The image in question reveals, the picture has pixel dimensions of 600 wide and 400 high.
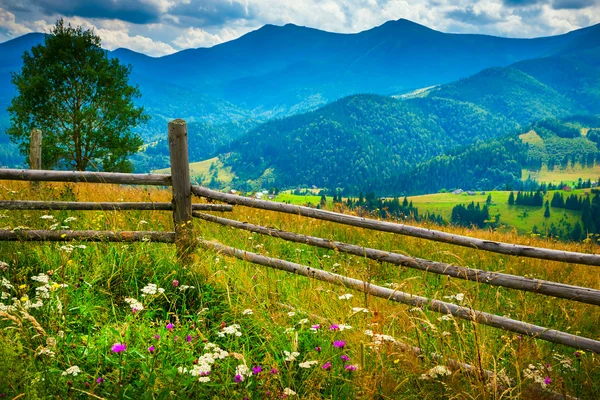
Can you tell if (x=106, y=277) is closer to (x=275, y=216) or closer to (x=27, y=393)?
(x=27, y=393)

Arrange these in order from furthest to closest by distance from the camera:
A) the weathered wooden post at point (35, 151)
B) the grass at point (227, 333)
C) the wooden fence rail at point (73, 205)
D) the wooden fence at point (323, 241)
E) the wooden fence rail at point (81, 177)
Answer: the weathered wooden post at point (35, 151), the wooden fence rail at point (81, 177), the wooden fence rail at point (73, 205), the wooden fence at point (323, 241), the grass at point (227, 333)

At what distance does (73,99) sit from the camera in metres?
26.5

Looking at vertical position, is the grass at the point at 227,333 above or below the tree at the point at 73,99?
below

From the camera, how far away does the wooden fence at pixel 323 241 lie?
3.38 m

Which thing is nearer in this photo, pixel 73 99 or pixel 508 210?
pixel 73 99

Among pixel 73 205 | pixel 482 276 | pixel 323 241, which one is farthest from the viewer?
pixel 73 205

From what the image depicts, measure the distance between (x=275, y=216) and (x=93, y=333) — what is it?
4.92 meters

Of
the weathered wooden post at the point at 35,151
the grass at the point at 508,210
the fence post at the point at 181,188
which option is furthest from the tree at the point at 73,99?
the grass at the point at 508,210

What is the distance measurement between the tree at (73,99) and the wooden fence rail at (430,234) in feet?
77.6

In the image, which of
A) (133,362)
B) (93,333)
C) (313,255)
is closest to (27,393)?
(133,362)

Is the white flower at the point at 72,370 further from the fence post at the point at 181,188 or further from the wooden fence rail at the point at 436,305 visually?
the fence post at the point at 181,188

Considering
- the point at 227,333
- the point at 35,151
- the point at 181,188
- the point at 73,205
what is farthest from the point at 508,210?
the point at 227,333

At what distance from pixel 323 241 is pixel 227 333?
1614 mm

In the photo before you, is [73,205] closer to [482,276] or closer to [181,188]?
[181,188]
